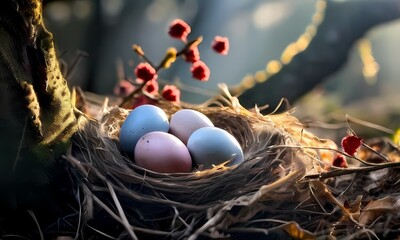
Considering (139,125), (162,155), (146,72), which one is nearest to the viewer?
(162,155)

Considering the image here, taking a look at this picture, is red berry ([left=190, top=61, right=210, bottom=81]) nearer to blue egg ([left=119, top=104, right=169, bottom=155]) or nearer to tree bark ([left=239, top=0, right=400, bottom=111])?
blue egg ([left=119, top=104, right=169, bottom=155])

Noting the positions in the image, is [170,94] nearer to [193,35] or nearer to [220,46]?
[220,46]

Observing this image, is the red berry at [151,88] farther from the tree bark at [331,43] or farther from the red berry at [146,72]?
the tree bark at [331,43]

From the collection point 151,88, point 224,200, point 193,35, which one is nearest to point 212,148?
point 224,200

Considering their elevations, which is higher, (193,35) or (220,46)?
(220,46)

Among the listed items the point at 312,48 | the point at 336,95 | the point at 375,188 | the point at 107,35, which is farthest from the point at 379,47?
the point at 375,188

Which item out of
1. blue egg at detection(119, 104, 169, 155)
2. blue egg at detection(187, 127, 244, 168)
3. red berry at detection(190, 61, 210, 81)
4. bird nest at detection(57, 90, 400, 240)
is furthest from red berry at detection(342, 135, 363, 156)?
red berry at detection(190, 61, 210, 81)
